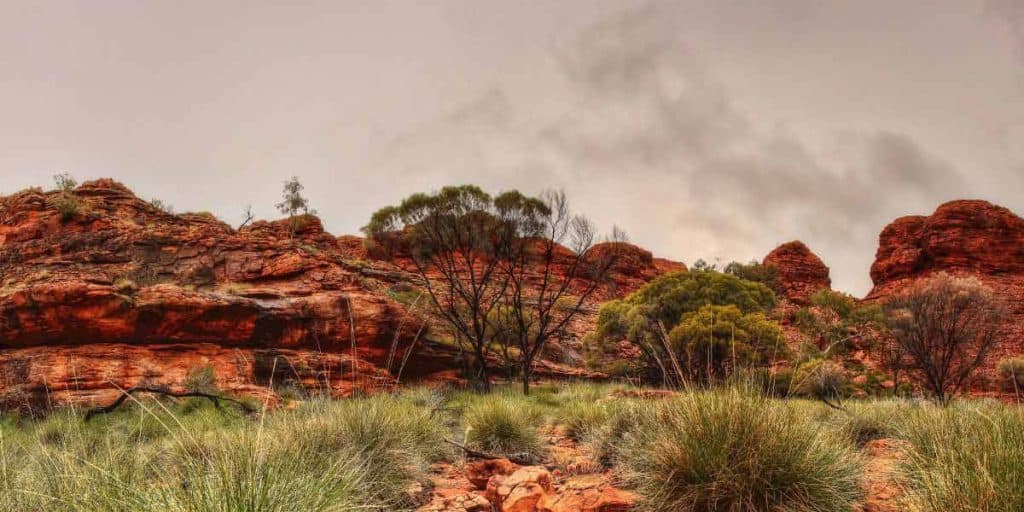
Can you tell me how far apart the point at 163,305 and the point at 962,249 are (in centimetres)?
6628

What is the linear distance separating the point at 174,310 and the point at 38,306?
138 inches

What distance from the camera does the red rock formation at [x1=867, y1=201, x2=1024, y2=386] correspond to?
4797 centimetres

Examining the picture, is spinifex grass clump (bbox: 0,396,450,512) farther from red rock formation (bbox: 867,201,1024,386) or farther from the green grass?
red rock formation (bbox: 867,201,1024,386)

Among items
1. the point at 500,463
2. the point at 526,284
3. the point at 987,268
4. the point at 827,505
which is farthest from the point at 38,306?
the point at 987,268

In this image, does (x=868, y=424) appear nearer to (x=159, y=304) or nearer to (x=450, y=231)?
(x=450, y=231)

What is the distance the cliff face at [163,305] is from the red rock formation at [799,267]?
58398 millimetres

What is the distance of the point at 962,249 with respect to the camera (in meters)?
49.2

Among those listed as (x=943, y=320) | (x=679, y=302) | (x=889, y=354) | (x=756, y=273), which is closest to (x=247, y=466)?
(x=679, y=302)

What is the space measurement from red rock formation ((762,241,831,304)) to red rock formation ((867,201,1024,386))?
9.31m

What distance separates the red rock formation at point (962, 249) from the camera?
48.0 meters

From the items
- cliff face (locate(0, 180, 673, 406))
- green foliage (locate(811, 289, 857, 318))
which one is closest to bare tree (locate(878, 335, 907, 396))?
green foliage (locate(811, 289, 857, 318))

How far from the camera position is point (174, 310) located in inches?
607

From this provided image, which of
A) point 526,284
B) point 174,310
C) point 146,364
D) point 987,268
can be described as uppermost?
point 987,268

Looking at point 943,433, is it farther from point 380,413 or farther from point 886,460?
point 380,413
